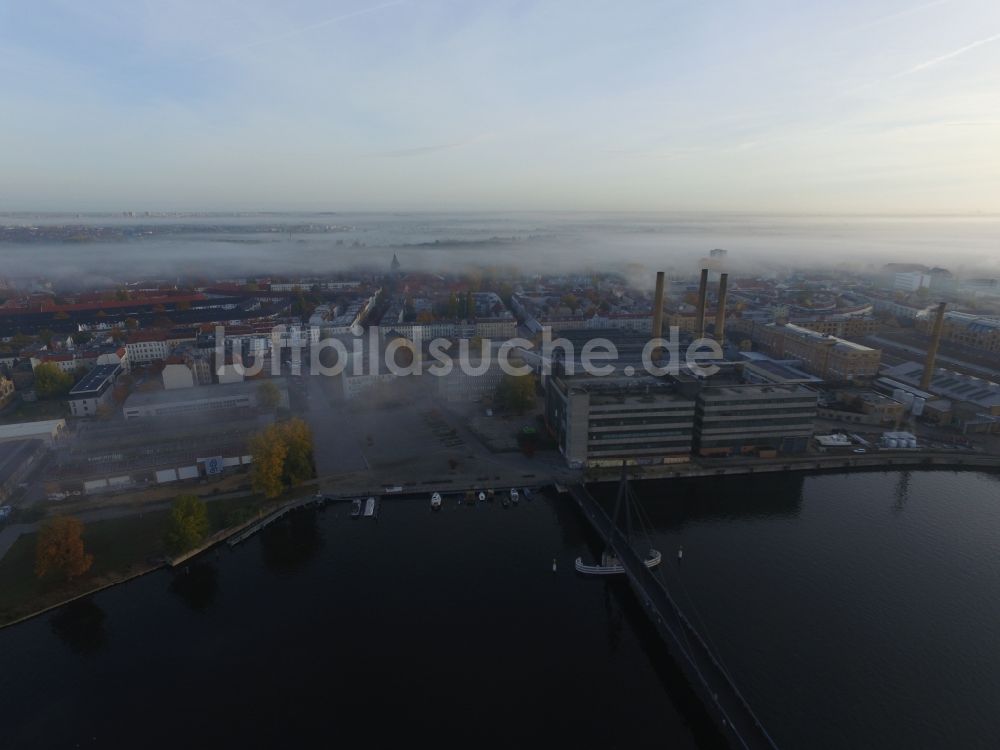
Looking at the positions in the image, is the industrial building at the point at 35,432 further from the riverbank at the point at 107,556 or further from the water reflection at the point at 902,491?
the water reflection at the point at 902,491

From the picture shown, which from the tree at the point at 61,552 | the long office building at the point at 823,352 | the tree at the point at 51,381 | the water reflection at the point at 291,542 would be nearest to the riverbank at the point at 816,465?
the long office building at the point at 823,352

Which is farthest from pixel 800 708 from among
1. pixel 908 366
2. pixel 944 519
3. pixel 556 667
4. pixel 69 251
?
pixel 69 251

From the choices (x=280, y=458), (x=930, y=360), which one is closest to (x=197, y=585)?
(x=280, y=458)

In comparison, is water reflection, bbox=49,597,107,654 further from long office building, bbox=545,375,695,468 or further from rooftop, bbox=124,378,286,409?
long office building, bbox=545,375,695,468

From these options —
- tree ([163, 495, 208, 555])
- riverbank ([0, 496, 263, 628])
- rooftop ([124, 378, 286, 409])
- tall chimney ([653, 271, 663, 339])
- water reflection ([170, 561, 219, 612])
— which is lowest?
water reflection ([170, 561, 219, 612])

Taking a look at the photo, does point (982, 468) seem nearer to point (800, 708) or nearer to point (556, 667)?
point (800, 708)

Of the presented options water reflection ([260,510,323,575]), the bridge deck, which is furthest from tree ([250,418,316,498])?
the bridge deck

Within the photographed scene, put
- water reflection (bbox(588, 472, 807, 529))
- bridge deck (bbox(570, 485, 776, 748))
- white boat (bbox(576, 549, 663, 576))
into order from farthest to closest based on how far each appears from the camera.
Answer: water reflection (bbox(588, 472, 807, 529)), white boat (bbox(576, 549, 663, 576)), bridge deck (bbox(570, 485, 776, 748))
